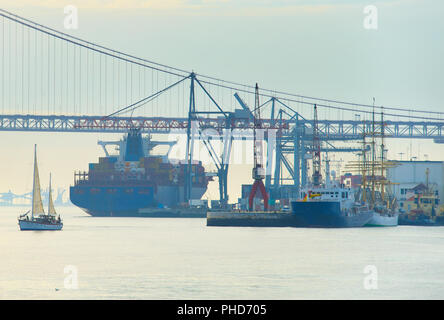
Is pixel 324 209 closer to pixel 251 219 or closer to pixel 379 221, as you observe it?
pixel 251 219

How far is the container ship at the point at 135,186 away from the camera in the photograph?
5940 inches

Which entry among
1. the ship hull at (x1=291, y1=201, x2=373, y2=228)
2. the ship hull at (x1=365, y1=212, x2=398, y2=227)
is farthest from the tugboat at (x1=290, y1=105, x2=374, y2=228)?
the ship hull at (x1=365, y1=212, x2=398, y2=227)

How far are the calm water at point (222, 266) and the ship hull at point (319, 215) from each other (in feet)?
37.6

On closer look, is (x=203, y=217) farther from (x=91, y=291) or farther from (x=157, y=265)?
(x=91, y=291)

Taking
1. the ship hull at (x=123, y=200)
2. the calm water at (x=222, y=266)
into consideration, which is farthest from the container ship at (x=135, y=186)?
the calm water at (x=222, y=266)

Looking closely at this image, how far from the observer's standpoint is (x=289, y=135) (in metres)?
153

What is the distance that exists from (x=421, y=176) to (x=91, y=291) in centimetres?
9796

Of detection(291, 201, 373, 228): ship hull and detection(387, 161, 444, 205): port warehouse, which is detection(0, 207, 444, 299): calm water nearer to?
detection(291, 201, 373, 228): ship hull

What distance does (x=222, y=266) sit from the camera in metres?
51.0

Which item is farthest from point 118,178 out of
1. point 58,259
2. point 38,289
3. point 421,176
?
point 38,289

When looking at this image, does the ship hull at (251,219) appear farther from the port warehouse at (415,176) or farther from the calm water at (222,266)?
the port warehouse at (415,176)

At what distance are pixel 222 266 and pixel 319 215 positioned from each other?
4037 cm

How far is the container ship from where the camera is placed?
15088cm
